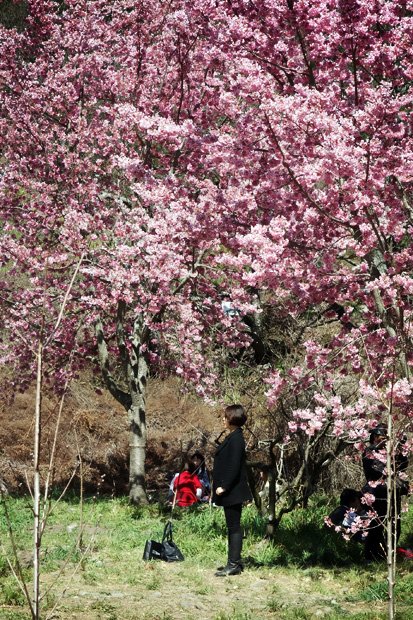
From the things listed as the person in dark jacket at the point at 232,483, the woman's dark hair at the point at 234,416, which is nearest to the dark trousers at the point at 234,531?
the person in dark jacket at the point at 232,483

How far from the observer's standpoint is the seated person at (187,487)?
37.0 ft

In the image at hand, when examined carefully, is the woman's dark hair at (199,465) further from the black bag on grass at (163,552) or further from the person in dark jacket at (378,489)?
the person in dark jacket at (378,489)

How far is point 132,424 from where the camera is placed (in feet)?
39.8

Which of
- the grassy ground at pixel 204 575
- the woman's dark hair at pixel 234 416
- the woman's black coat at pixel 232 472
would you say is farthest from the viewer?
the woman's dark hair at pixel 234 416

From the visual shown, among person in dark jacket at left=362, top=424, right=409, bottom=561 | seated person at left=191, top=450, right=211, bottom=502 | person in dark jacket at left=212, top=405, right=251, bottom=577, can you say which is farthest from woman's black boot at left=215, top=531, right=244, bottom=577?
seated person at left=191, top=450, right=211, bottom=502

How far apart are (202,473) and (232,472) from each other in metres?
4.84

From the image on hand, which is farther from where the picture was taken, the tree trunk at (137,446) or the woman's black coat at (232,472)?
the tree trunk at (137,446)

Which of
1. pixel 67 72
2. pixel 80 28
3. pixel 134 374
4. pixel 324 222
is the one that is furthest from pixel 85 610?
pixel 80 28

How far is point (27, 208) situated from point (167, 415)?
234 inches

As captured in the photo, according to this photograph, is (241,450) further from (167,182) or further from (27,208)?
(27,208)

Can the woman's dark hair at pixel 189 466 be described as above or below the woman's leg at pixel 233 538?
above

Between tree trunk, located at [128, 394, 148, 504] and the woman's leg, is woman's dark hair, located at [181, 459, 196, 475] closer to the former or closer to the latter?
tree trunk, located at [128, 394, 148, 504]

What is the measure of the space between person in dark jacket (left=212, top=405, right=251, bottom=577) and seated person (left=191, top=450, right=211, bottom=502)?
14.0 feet

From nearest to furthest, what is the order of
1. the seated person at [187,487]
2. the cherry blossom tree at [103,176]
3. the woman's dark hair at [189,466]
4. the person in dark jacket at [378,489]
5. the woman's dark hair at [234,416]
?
the person in dark jacket at [378,489], the woman's dark hair at [234,416], the cherry blossom tree at [103,176], the seated person at [187,487], the woman's dark hair at [189,466]
